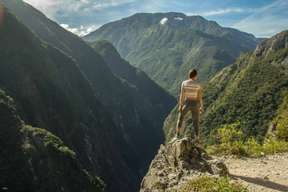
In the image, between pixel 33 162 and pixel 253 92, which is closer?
pixel 33 162

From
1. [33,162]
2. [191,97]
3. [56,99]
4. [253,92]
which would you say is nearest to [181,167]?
[191,97]

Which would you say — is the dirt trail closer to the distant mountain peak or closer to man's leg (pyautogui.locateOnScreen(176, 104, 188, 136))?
man's leg (pyautogui.locateOnScreen(176, 104, 188, 136))

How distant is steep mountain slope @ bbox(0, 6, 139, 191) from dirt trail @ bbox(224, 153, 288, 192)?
7685 centimetres

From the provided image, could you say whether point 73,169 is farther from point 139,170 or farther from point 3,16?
point 139,170

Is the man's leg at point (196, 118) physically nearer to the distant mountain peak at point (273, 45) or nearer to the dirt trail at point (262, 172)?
the dirt trail at point (262, 172)

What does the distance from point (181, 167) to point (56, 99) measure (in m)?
104

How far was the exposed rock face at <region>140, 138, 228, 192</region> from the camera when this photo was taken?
42.4 feet

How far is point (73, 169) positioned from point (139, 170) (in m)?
107

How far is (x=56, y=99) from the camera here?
114438mm

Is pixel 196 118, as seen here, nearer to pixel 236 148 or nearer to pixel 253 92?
pixel 236 148

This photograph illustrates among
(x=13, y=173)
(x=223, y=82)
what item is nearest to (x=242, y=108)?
(x=223, y=82)

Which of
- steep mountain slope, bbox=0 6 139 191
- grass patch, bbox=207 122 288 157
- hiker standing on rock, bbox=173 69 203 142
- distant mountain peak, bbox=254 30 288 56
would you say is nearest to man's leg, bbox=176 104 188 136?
hiker standing on rock, bbox=173 69 203 142

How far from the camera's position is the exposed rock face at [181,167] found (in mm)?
12914

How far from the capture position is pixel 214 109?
15588 cm
